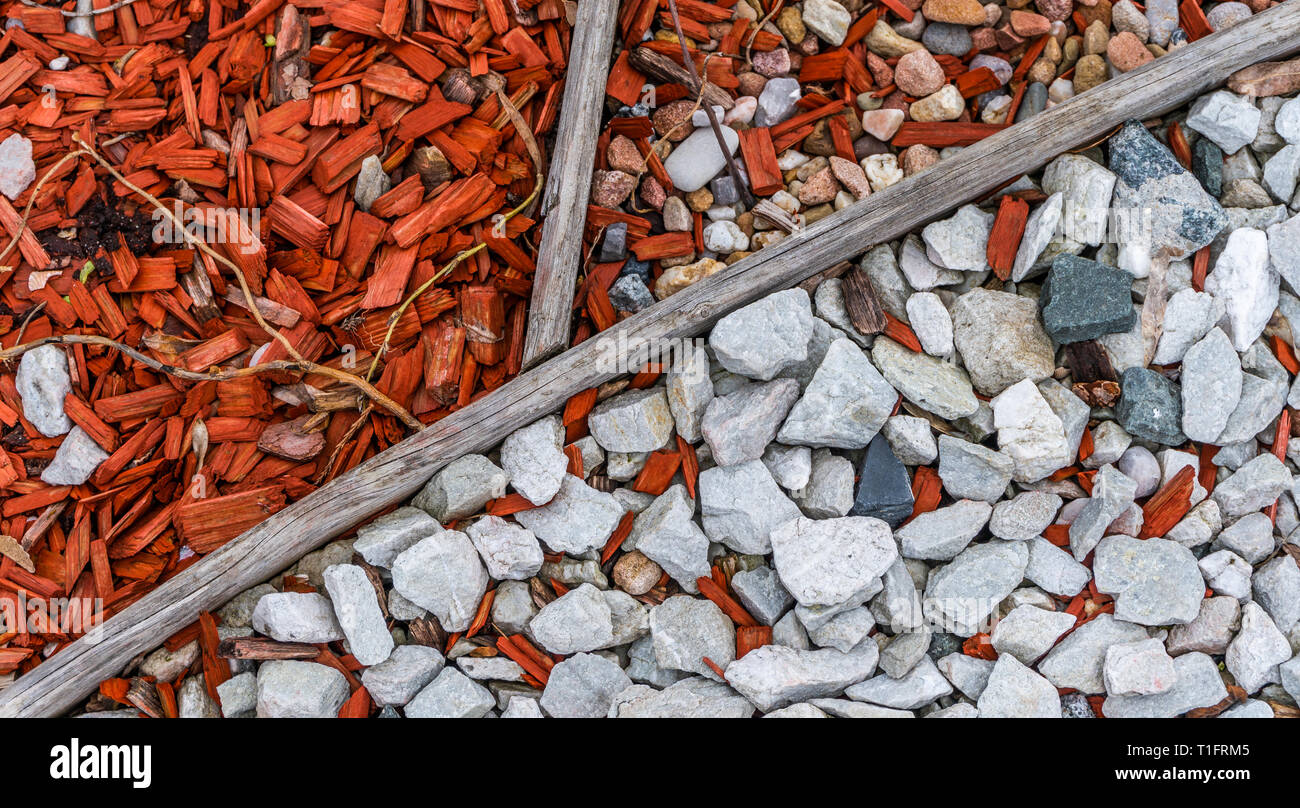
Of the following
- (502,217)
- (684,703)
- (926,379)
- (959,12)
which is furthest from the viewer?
(959,12)

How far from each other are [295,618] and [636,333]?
123 centimetres

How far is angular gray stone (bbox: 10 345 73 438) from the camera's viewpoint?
2.31 m

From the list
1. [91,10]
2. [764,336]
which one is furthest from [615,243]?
[91,10]

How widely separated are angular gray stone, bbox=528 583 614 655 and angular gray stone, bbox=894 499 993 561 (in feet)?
2.87

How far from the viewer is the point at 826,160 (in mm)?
2590

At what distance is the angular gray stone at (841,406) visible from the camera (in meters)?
2.26

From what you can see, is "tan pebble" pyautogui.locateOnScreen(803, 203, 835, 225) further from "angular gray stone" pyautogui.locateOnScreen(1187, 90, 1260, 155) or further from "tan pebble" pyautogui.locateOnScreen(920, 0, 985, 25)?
"angular gray stone" pyautogui.locateOnScreen(1187, 90, 1260, 155)

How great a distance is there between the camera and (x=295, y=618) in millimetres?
2201

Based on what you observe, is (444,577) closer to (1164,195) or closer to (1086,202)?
(1086,202)

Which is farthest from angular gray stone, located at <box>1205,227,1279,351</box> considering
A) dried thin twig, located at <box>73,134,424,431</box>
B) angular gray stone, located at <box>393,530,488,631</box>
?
dried thin twig, located at <box>73,134,424,431</box>

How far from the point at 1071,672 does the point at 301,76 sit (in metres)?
2.82

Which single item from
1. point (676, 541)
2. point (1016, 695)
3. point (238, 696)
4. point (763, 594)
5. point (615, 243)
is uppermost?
point (615, 243)

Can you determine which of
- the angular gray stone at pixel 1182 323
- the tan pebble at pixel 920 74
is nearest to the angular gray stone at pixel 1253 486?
the angular gray stone at pixel 1182 323

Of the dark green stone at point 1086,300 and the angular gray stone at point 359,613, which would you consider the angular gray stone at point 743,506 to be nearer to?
the dark green stone at point 1086,300
